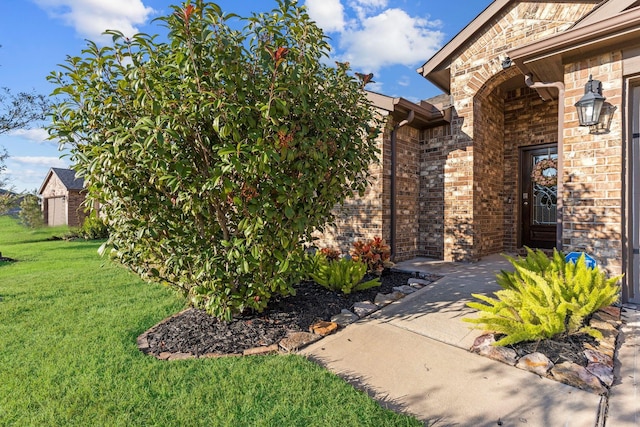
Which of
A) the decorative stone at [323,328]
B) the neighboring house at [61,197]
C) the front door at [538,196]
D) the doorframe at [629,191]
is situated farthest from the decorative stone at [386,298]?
the neighboring house at [61,197]

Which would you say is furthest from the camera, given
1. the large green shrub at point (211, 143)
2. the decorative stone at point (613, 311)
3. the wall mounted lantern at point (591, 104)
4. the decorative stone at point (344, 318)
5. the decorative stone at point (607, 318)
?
the wall mounted lantern at point (591, 104)

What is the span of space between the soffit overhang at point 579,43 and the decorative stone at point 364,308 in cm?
355

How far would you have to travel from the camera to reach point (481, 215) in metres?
6.45

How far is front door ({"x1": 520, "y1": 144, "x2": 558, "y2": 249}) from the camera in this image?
6613mm

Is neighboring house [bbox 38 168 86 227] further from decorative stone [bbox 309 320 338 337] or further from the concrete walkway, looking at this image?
the concrete walkway

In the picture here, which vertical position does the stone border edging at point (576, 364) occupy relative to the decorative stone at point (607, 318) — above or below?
below

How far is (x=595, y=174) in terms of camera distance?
3.66 m

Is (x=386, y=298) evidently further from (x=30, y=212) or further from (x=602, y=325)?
(x=30, y=212)

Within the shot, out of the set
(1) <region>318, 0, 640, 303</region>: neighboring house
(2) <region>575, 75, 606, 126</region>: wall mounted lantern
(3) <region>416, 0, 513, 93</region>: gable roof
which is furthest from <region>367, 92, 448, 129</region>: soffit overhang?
(2) <region>575, 75, 606, 126</region>: wall mounted lantern

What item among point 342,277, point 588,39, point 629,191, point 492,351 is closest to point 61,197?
point 342,277

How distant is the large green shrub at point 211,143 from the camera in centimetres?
243

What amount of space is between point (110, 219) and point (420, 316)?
3212 millimetres

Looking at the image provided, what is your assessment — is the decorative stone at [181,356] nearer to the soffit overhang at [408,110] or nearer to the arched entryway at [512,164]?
the soffit overhang at [408,110]

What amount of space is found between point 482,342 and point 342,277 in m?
1.90
